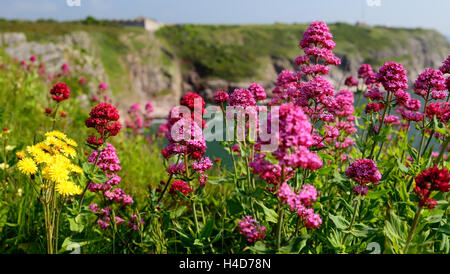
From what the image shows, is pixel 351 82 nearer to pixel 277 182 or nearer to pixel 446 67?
pixel 446 67

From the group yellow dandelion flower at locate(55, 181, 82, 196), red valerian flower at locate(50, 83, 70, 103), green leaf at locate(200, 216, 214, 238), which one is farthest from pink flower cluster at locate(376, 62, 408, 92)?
red valerian flower at locate(50, 83, 70, 103)

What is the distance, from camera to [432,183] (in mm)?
1951

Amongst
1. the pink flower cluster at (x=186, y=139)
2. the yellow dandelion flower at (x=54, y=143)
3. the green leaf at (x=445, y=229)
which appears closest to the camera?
the green leaf at (x=445, y=229)

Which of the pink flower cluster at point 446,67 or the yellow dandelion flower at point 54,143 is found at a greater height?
the pink flower cluster at point 446,67

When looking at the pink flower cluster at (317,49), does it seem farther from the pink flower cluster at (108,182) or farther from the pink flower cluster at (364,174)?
the pink flower cluster at (108,182)

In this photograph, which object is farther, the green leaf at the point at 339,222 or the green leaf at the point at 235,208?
the green leaf at the point at 235,208

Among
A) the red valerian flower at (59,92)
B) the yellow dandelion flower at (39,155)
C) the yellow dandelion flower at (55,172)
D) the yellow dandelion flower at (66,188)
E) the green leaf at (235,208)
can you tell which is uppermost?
the red valerian flower at (59,92)

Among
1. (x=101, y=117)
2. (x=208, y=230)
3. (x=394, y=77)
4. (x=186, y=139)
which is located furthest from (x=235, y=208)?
(x=394, y=77)

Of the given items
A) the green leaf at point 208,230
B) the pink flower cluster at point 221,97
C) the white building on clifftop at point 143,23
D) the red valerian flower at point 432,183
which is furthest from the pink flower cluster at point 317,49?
the white building on clifftop at point 143,23

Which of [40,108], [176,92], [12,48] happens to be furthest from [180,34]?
[40,108]

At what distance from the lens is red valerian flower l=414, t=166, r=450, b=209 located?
1919 mm

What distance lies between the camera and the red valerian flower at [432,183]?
1919mm

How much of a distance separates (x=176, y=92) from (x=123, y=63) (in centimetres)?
1870
